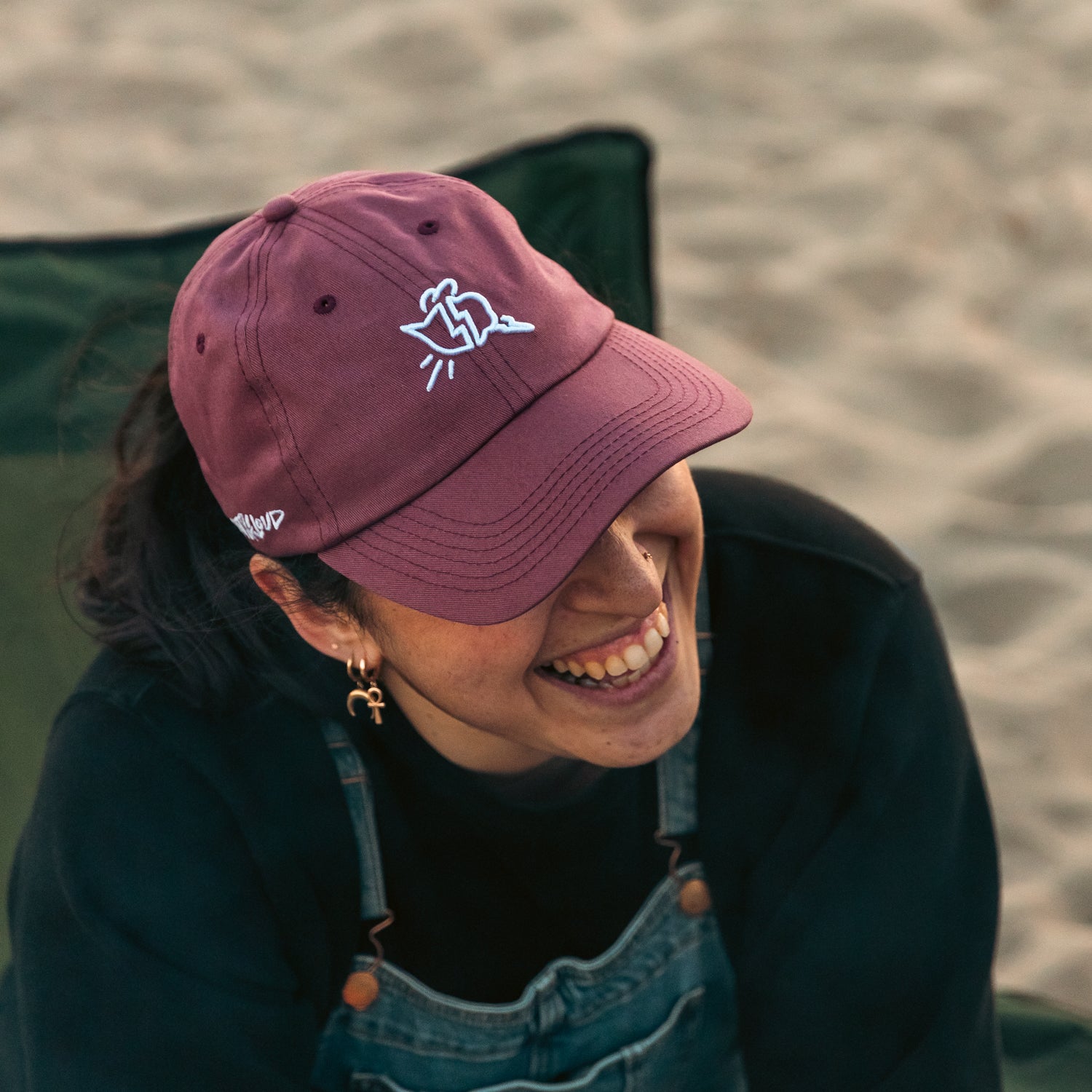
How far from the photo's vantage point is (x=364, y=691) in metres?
1.16

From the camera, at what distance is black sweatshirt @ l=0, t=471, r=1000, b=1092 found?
1131mm

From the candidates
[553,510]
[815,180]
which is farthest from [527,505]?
[815,180]

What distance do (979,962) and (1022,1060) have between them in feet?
1.60

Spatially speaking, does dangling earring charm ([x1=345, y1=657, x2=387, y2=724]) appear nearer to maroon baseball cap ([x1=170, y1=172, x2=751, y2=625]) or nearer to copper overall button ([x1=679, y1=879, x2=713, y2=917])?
maroon baseball cap ([x1=170, y1=172, x2=751, y2=625])

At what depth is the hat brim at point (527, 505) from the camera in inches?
36.9

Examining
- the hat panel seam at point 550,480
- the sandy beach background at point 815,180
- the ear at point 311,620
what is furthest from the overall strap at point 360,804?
the sandy beach background at point 815,180

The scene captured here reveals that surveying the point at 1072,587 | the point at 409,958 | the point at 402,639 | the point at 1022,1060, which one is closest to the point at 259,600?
the point at 402,639

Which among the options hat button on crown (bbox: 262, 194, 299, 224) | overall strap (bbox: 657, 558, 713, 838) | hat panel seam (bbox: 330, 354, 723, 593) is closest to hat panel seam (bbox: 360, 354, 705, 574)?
hat panel seam (bbox: 330, 354, 723, 593)

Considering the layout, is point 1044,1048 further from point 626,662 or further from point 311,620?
point 311,620

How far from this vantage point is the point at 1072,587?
2168 millimetres

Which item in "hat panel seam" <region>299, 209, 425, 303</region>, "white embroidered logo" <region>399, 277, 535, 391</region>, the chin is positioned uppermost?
"hat panel seam" <region>299, 209, 425, 303</region>

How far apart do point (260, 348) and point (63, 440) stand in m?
0.86

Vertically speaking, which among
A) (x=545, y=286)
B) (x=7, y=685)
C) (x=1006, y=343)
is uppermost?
(x=545, y=286)

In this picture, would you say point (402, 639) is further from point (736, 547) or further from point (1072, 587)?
point (1072, 587)
